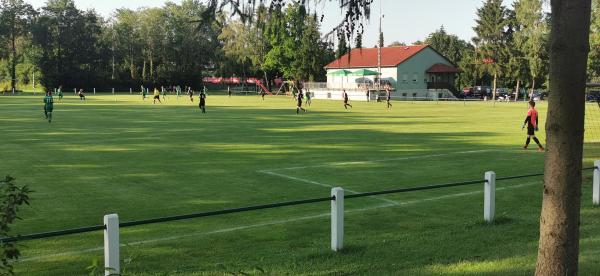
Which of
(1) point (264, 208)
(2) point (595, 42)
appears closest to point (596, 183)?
(1) point (264, 208)

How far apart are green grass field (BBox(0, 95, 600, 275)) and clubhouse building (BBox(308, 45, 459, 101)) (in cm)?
5900

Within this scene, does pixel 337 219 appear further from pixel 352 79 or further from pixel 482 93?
pixel 482 93

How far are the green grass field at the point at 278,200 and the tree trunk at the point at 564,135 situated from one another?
5.26 feet

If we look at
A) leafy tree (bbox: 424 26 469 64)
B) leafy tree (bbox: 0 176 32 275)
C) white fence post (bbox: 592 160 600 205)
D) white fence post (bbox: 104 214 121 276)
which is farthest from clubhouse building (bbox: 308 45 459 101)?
leafy tree (bbox: 0 176 32 275)

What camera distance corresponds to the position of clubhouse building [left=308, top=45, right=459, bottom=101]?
83.4m

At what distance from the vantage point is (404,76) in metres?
84.9

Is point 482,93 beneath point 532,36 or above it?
beneath

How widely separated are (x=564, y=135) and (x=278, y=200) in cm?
777

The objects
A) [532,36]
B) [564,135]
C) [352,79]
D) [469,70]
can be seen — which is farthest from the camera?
[469,70]

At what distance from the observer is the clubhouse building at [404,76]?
83375 mm

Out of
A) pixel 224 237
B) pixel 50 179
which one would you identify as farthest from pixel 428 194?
pixel 50 179

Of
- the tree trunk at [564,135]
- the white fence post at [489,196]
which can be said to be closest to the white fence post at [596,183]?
the white fence post at [489,196]

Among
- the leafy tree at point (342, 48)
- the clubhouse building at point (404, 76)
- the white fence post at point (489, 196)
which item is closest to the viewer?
the leafy tree at point (342, 48)

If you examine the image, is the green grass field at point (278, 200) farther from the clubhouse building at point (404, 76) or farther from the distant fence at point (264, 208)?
the clubhouse building at point (404, 76)
